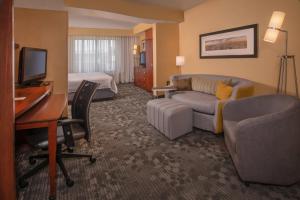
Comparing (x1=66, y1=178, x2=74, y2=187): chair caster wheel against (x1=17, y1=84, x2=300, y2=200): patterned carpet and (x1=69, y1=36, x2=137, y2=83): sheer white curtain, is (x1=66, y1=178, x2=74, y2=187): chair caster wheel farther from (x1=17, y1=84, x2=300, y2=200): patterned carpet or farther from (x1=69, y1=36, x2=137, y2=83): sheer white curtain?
(x1=69, y1=36, x2=137, y2=83): sheer white curtain

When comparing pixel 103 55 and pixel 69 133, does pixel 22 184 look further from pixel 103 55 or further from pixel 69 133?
pixel 103 55

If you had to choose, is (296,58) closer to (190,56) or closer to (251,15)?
(251,15)

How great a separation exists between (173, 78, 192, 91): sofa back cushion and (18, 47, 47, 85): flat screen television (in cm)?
273

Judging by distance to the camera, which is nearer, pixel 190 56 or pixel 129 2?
pixel 129 2

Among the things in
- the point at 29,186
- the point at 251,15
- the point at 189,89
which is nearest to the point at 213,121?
the point at 189,89

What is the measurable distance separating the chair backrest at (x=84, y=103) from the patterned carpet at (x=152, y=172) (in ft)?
1.67

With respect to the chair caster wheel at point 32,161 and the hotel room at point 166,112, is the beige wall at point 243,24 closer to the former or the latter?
the hotel room at point 166,112

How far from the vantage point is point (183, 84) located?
15.9 feet

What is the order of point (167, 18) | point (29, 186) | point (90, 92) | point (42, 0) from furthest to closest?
point (167, 18) < point (42, 0) < point (90, 92) < point (29, 186)

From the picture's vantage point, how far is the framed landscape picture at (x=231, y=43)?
403cm

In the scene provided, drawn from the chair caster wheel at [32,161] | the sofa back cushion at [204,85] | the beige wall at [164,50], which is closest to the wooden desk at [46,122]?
the chair caster wheel at [32,161]

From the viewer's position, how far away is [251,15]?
4.00 m

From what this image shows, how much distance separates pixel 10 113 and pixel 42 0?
2.90 metres

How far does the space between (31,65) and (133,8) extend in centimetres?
293
